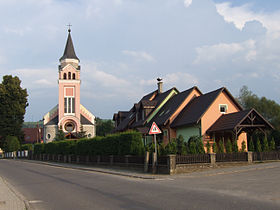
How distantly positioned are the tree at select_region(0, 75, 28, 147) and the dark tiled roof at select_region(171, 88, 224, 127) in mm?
47688

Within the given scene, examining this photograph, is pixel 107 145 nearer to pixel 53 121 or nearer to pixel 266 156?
pixel 266 156

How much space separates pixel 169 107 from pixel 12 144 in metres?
43.4

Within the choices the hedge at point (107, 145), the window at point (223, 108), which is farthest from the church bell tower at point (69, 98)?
the window at point (223, 108)

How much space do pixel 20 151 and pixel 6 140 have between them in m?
3.73

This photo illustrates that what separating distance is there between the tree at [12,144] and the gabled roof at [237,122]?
165ft

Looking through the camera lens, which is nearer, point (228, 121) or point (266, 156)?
point (266, 156)

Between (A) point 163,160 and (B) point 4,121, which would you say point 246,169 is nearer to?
(A) point 163,160

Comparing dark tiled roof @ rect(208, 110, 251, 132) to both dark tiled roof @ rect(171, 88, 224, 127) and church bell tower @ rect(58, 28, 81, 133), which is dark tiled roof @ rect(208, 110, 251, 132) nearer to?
dark tiled roof @ rect(171, 88, 224, 127)

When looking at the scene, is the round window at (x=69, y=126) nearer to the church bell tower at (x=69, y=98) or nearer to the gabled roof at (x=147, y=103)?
the church bell tower at (x=69, y=98)

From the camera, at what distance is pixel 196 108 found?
3166 cm

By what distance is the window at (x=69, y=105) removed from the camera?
217 ft

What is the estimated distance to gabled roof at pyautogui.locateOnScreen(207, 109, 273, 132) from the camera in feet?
85.0

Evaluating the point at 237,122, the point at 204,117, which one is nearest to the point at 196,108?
the point at 204,117

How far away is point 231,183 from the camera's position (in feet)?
45.2
